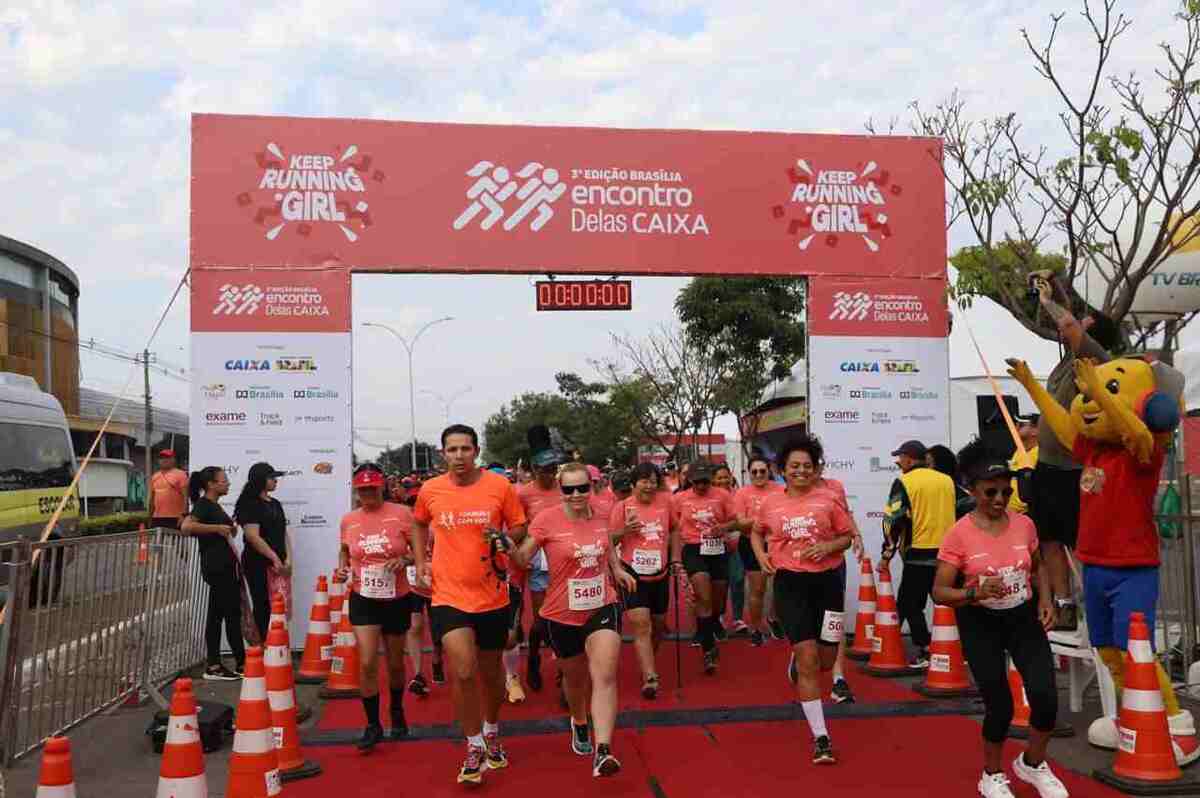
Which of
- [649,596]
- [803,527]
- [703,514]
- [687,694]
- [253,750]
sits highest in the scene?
[803,527]

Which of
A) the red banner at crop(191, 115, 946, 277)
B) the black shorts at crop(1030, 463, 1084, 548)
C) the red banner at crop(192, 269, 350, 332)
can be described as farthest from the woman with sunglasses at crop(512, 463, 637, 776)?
the red banner at crop(192, 269, 350, 332)

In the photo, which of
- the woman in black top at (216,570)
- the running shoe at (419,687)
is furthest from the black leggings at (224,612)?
the running shoe at (419,687)

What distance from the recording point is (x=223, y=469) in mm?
9984

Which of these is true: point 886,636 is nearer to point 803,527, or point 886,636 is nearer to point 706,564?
point 706,564

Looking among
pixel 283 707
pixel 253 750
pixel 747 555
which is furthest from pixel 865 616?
pixel 253 750

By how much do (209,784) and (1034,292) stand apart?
602 centimetres

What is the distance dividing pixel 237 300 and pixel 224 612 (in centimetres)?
311

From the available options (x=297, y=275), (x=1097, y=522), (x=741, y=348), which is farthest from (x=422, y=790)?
(x=741, y=348)

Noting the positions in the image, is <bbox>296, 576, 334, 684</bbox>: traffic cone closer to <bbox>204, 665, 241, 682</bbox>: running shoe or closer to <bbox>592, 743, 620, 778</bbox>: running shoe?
<bbox>204, 665, 241, 682</bbox>: running shoe

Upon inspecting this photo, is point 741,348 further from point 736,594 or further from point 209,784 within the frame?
point 209,784

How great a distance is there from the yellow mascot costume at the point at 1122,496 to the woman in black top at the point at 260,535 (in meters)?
6.56

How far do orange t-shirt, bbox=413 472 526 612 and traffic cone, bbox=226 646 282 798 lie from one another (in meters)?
1.16

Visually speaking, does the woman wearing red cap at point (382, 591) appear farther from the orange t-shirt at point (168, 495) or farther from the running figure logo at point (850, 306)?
the orange t-shirt at point (168, 495)

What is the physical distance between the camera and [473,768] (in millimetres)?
5953
